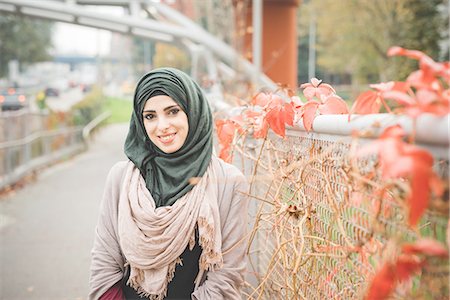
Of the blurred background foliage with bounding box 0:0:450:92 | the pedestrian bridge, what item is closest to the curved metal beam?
the blurred background foliage with bounding box 0:0:450:92

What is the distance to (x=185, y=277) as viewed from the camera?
267 centimetres

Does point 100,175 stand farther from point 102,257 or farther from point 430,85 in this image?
point 430,85

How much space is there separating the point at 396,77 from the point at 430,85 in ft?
67.4

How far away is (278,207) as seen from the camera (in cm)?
232

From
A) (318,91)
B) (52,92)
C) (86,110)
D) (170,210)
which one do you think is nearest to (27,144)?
(86,110)

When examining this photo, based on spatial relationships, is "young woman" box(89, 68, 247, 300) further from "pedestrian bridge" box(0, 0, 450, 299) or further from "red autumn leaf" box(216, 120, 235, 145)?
"red autumn leaf" box(216, 120, 235, 145)

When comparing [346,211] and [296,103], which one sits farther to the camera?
[296,103]

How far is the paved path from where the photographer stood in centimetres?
594

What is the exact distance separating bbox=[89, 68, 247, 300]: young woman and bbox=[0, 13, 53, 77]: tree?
34.5m

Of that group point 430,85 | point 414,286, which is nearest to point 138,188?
point 414,286

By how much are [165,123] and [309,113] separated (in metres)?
0.72

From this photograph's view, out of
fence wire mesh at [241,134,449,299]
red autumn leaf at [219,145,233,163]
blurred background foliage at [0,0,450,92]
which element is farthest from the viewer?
blurred background foliage at [0,0,450,92]

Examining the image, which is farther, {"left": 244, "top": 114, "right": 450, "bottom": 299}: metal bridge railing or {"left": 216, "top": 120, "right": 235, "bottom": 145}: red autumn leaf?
{"left": 216, "top": 120, "right": 235, "bottom": 145}: red autumn leaf

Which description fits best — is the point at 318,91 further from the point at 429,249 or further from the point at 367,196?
the point at 429,249
